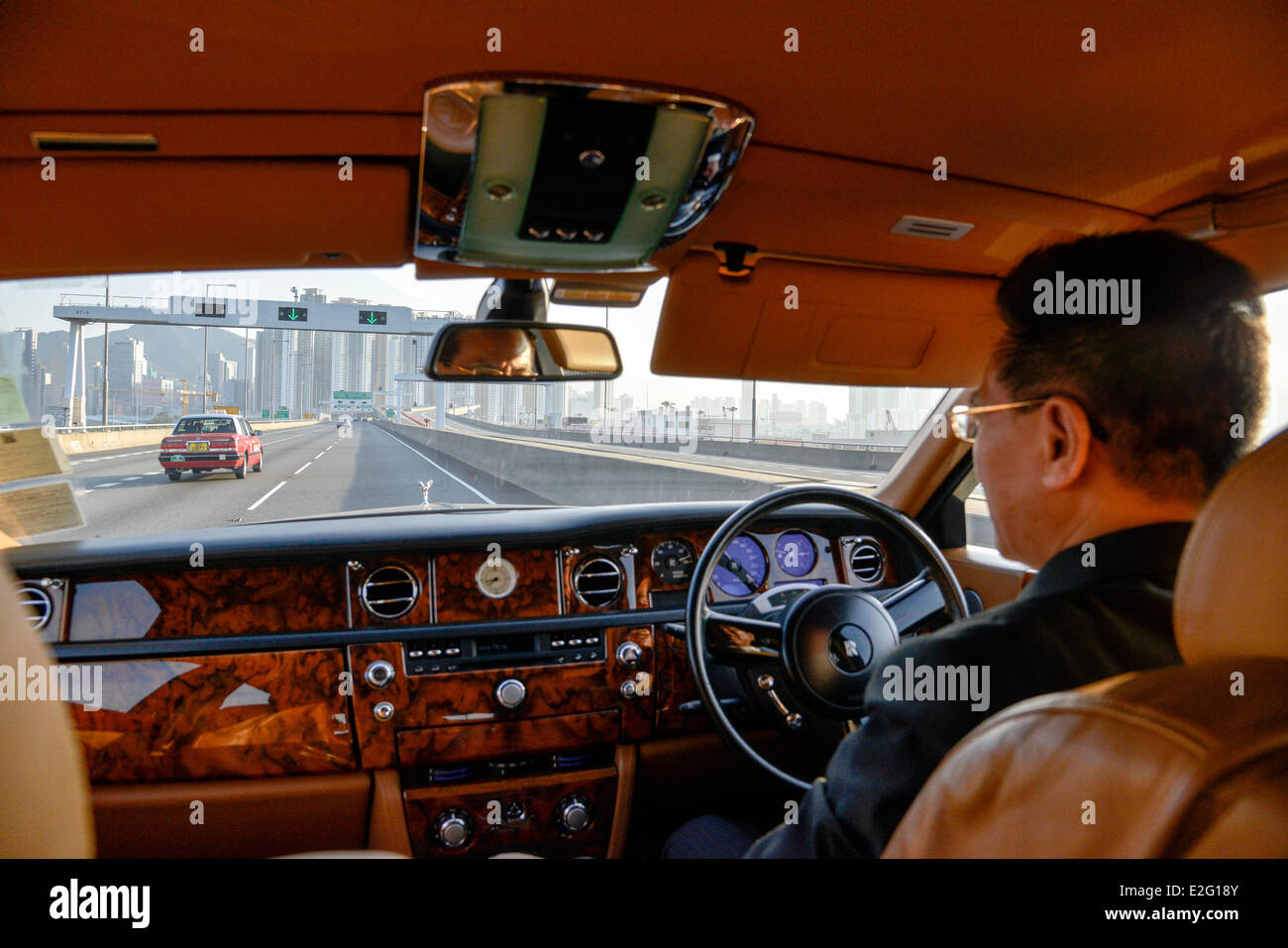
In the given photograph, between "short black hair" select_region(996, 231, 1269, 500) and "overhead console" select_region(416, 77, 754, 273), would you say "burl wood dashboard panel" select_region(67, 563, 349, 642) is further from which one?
"short black hair" select_region(996, 231, 1269, 500)

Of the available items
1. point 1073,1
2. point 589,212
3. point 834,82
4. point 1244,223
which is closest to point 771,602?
point 589,212

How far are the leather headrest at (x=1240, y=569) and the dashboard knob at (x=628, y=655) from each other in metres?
2.58

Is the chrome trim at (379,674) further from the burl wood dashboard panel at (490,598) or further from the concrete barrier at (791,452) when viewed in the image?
the concrete barrier at (791,452)

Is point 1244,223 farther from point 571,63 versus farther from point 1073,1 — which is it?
point 571,63

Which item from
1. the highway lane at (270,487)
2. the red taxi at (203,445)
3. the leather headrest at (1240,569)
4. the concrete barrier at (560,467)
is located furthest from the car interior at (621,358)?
the red taxi at (203,445)

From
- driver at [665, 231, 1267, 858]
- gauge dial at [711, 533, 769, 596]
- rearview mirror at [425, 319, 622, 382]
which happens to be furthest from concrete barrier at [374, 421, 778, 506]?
driver at [665, 231, 1267, 858]

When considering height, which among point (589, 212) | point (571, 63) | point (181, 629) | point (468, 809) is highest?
point (571, 63)

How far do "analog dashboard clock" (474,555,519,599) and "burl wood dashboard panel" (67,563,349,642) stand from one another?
54cm

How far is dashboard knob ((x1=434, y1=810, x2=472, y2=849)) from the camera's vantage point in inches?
132

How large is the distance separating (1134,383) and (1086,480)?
19 centimetres

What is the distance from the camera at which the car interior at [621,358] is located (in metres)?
1.12
